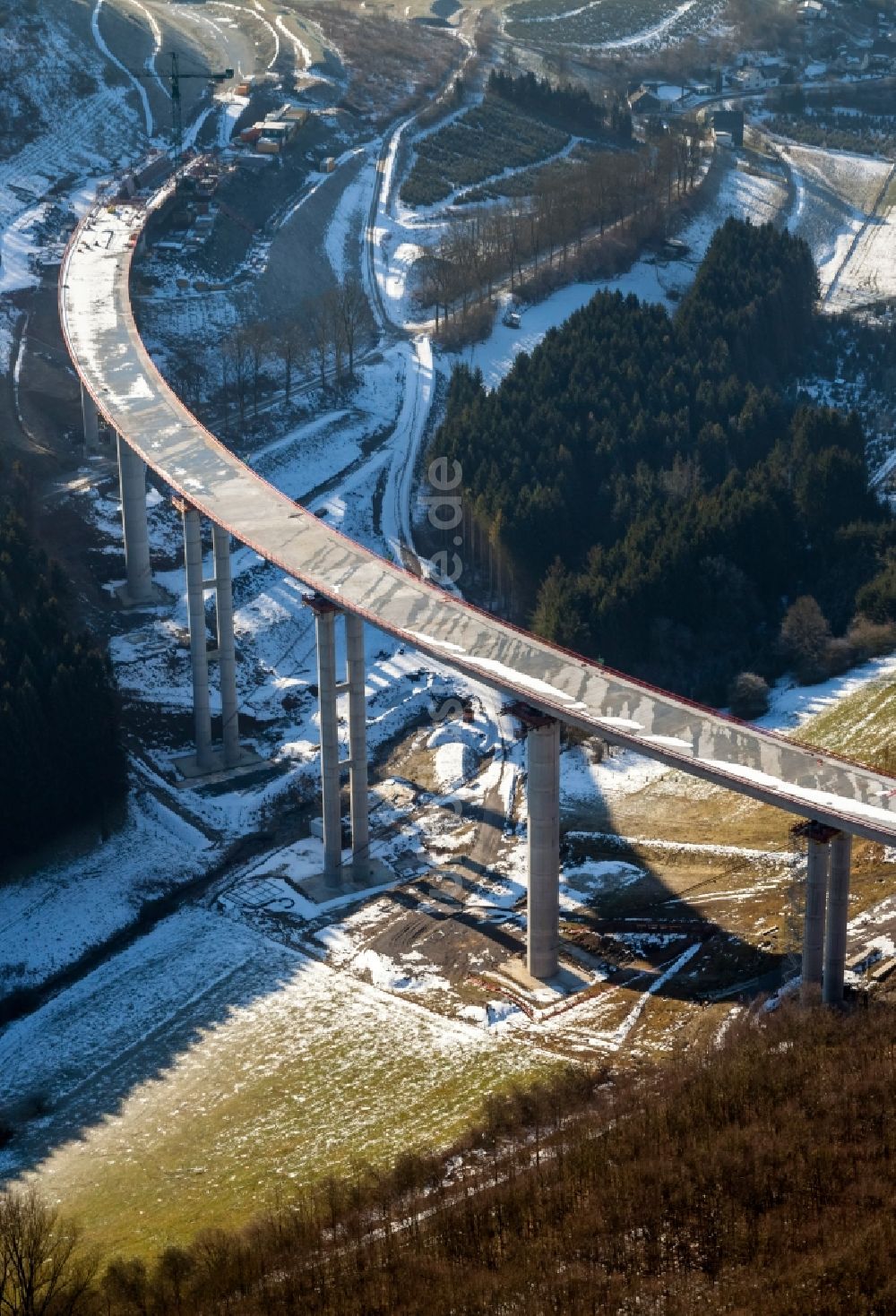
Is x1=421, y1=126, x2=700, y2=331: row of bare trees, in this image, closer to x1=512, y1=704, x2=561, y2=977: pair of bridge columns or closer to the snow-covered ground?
A: the snow-covered ground

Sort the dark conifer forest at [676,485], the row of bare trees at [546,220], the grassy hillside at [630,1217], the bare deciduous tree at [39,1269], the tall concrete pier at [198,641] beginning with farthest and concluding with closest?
1. the row of bare trees at [546,220]
2. the dark conifer forest at [676,485]
3. the tall concrete pier at [198,641]
4. the bare deciduous tree at [39,1269]
5. the grassy hillside at [630,1217]

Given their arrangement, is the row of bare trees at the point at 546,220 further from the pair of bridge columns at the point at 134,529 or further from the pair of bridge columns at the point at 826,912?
the pair of bridge columns at the point at 826,912

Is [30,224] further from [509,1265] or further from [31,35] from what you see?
[509,1265]

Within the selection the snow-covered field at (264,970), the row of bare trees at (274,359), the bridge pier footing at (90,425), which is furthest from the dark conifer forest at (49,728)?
the row of bare trees at (274,359)

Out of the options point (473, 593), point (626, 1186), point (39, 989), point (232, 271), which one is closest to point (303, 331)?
point (232, 271)

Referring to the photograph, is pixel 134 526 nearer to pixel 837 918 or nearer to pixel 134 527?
pixel 134 527

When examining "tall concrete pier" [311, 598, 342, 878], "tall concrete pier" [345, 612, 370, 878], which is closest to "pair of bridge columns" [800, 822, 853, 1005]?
"tall concrete pier" [345, 612, 370, 878]
